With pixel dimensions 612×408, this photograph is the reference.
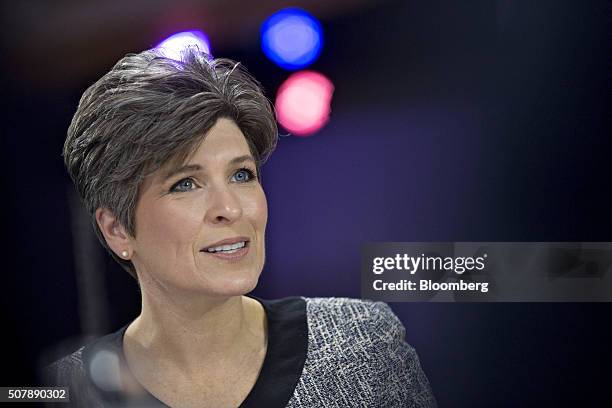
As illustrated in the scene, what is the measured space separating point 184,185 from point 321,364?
44 centimetres

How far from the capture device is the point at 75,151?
1.36 m

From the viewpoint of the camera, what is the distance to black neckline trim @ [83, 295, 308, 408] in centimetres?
139

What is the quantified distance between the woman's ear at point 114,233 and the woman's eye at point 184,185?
0.48 ft

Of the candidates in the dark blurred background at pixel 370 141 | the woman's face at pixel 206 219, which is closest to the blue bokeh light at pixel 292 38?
the dark blurred background at pixel 370 141

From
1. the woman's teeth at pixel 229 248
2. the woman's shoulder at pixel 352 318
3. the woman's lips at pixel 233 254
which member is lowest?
the woman's shoulder at pixel 352 318

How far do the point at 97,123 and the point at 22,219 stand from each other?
0.26 metres

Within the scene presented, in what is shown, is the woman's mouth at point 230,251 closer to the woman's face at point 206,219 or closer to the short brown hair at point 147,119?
the woman's face at point 206,219

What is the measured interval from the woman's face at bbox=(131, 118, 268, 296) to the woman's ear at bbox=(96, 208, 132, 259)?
41 millimetres

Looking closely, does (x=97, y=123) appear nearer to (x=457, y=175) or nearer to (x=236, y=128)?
(x=236, y=128)

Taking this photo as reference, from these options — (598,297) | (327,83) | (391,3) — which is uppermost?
(391,3)

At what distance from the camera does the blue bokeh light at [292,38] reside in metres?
1.37

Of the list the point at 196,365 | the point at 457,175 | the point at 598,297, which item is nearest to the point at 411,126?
the point at 457,175

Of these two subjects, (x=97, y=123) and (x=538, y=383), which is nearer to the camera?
(x=97, y=123)

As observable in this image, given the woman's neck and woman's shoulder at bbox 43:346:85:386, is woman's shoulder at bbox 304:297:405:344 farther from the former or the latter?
woman's shoulder at bbox 43:346:85:386
